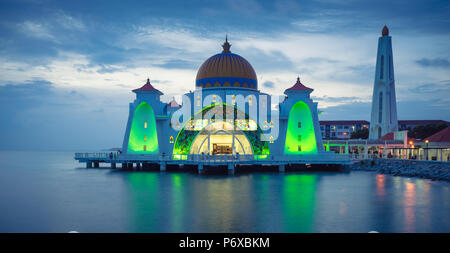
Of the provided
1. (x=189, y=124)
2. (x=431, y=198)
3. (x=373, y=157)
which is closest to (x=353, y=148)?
(x=373, y=157)

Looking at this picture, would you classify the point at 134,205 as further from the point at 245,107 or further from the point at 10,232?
the point at 245,107

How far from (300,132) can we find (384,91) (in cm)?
2660

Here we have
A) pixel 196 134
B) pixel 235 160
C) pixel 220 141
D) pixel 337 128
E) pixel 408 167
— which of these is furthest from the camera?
pixel 337 128

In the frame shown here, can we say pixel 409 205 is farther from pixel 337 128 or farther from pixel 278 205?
pixel 337 128

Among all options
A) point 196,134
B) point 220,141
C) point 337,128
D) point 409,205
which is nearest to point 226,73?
point 196,134

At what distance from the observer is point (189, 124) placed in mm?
36969

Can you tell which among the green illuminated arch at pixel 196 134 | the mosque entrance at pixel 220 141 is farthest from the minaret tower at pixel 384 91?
the green illuminated arch at pixel 196 134

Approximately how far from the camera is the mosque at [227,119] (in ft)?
119

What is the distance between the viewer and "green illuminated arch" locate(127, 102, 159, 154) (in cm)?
3728

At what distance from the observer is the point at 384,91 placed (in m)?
56.7

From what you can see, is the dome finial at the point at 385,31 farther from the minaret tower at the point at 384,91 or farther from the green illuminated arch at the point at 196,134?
the green illuminated arch at the point at 196,134

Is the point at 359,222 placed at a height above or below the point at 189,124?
below
